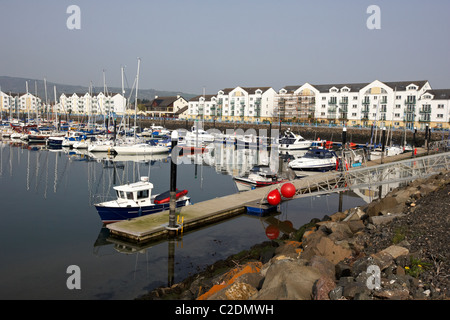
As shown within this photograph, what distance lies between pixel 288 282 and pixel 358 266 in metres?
2.55

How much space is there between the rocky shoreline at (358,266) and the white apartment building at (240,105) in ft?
314

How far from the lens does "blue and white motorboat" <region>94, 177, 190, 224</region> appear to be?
2197cm

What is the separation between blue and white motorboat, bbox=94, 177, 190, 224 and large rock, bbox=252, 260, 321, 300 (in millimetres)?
12764

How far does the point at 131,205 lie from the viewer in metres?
22.4

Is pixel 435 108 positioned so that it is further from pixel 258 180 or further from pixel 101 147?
pixel 101 147

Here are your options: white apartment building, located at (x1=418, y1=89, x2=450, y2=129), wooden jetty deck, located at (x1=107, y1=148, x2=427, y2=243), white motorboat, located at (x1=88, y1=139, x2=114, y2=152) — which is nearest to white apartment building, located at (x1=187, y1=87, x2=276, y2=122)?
white apartment building, located at (x1=418, y1=89, x2=450, y2=129)

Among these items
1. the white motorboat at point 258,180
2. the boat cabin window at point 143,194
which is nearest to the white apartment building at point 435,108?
the white motorboat at point 258,180

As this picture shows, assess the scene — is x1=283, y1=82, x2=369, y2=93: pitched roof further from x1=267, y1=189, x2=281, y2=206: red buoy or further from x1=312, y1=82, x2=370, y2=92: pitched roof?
x1=267, y1=189, x2=281, y2=206: red buoy

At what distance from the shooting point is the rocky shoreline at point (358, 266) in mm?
9844

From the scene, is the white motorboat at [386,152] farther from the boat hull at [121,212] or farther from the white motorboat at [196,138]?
the boat hull at [121,212]
